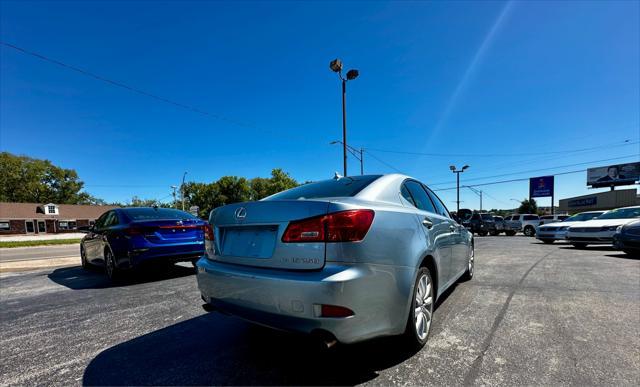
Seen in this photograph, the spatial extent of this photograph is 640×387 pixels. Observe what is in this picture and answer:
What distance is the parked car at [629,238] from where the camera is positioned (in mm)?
7943

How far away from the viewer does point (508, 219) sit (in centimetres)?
2766

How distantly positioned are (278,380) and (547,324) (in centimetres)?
281

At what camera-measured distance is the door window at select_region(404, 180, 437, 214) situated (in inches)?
125

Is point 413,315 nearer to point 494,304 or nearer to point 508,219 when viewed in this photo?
point 494,304

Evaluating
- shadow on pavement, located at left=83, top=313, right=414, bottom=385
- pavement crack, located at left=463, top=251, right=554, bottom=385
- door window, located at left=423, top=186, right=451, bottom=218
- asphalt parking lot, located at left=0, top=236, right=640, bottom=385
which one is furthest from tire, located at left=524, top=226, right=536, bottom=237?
shadow on pavement, located at left=83, top=313, right=414, bottom=385

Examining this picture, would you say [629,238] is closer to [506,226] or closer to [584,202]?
[506,226]

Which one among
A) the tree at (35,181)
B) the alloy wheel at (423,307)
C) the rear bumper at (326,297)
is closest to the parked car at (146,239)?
the rear bumper at (326,297)

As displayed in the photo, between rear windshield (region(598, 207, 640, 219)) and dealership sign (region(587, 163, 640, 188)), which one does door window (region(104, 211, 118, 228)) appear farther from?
dealership sign (region(587, 163, 640, 188))

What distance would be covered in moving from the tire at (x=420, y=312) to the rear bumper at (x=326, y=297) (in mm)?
174

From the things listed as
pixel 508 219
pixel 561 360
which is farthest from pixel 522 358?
pixel 508 219

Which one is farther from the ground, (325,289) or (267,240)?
(267,240)

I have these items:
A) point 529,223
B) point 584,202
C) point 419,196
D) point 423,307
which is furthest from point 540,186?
point 423,307

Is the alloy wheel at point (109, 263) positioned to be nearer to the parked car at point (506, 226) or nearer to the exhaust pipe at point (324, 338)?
the exhaust pipe at point (324, 338)

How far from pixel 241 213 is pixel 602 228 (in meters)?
13.4
